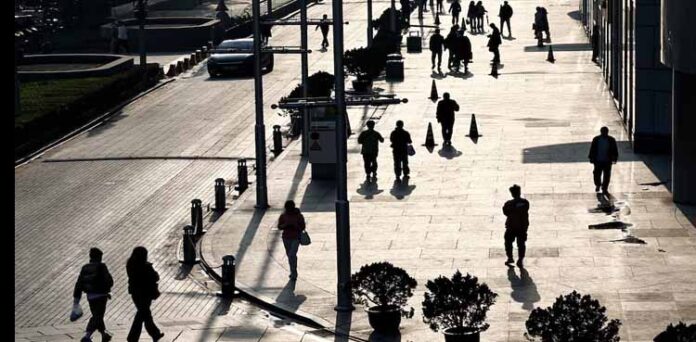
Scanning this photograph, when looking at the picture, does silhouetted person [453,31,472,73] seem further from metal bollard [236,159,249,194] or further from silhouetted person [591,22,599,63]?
metal bollard [236,159,249,194]

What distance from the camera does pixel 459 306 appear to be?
17219mm

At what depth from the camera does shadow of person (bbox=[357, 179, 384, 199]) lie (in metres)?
30.9

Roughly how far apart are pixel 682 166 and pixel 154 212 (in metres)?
11.0

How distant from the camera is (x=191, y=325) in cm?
2044

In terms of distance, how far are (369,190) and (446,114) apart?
5.99 meters

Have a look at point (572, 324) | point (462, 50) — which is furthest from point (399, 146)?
point (462, 50)

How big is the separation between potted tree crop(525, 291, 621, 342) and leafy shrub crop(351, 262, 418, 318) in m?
3.92

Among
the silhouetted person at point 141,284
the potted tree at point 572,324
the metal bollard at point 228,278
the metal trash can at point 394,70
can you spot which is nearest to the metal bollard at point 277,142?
the metal trash can at point 394,70

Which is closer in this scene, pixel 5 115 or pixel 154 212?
pixel 5 115

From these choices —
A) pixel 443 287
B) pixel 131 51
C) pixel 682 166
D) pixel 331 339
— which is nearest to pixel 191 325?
pixel 331 339

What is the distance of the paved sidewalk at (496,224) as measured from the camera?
2086 cm

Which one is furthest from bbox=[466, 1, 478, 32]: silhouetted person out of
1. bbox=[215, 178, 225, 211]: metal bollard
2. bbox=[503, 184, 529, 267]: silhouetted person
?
bbox=[503, 184, 529, 267]: silhouetted person

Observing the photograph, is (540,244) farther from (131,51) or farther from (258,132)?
(131,51)

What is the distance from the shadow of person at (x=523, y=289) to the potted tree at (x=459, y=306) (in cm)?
283
